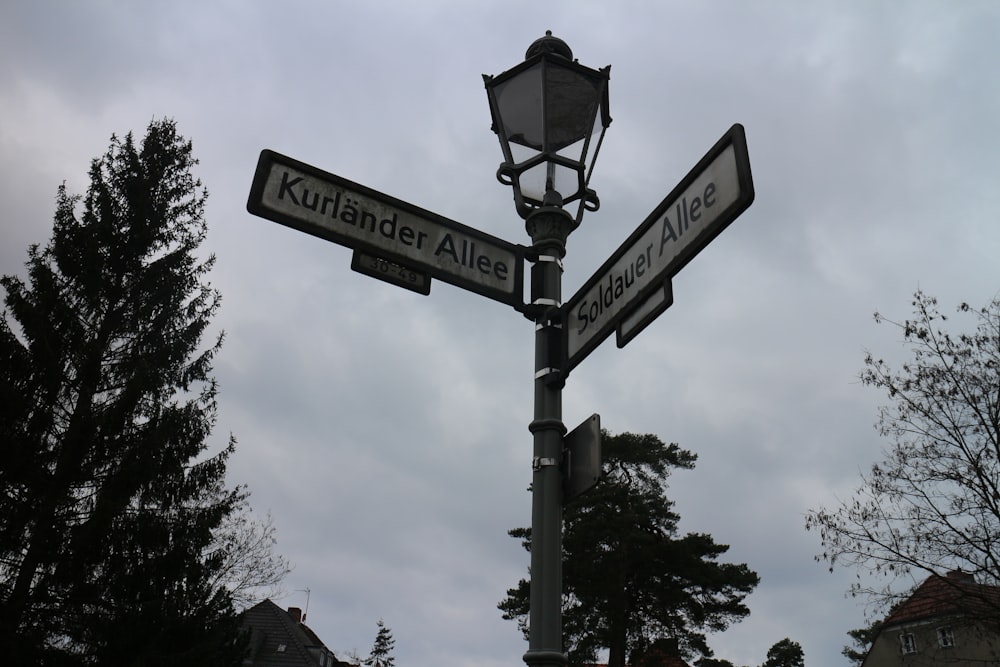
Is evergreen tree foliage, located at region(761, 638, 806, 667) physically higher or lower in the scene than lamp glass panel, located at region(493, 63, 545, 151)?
higher

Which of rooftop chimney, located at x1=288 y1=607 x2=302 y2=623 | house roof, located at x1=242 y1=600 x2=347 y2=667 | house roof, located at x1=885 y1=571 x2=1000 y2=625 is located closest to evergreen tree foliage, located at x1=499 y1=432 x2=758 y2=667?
house roof, located at x1=885 y1=571 x2=1000 y2=625

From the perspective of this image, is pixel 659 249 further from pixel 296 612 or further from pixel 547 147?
pixel 296 612

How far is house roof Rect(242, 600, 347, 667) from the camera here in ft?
142

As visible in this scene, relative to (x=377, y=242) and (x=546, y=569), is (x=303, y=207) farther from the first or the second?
(x=546, y=569)

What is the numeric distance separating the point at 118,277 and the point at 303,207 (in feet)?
61.3

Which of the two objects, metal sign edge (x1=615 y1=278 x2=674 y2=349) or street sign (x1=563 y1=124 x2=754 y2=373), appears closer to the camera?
street sign (x1=563 y1=124 x2=754 y2=373)

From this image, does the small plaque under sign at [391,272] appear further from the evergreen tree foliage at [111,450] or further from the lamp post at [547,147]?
the evergreen tree foliage at [111,450]

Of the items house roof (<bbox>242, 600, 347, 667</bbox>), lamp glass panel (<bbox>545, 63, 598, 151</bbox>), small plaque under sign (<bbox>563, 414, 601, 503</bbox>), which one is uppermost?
house roof (<bbox>242, 600, 347, 667</bbox>)

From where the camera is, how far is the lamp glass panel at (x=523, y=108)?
4098 millimetres

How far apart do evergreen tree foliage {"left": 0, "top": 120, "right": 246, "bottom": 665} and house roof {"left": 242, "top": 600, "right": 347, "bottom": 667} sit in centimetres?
2581

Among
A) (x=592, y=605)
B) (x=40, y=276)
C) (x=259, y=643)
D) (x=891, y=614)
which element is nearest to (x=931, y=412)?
(x=891, y=614)

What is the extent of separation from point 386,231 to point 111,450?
16.7 metres

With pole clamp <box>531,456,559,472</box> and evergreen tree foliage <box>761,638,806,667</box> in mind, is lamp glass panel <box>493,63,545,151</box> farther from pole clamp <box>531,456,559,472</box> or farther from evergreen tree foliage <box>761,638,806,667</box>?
evergreen tree foliage <box>761,638,806,667</box>

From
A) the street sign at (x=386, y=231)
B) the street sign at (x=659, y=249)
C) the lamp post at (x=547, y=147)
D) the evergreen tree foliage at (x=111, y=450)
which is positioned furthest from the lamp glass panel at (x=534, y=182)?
the evergreen tree foliage at (x=111, y=450)
